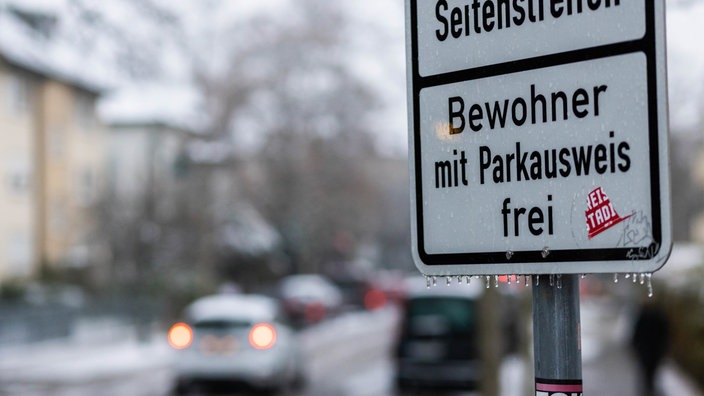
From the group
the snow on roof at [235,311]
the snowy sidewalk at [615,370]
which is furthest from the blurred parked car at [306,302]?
the snow on roof at [235,311]

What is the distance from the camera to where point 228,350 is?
57.2ft

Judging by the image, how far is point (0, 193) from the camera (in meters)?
39.6

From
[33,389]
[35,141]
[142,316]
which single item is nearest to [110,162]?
[35,141]

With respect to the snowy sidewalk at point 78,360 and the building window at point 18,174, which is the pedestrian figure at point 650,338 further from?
A: the building window at point 18,174

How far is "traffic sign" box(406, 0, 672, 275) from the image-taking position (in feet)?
6.25

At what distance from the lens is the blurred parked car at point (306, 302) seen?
37.1 metres

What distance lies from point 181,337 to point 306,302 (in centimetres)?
1992

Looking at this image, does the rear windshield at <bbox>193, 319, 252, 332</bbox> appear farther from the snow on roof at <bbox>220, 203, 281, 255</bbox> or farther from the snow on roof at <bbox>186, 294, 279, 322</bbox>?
the snow on roof at <bbox>220, 203, 281, 255</bbox>

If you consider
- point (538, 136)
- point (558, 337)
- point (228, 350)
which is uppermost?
point (538, 136)

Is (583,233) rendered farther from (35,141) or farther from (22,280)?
(35,141)

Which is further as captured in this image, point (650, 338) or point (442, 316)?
point (442, 316)

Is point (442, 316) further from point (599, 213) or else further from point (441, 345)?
point (599, 213)

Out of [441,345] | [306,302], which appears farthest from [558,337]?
[306,302]

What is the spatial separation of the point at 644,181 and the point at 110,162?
2020 inches
